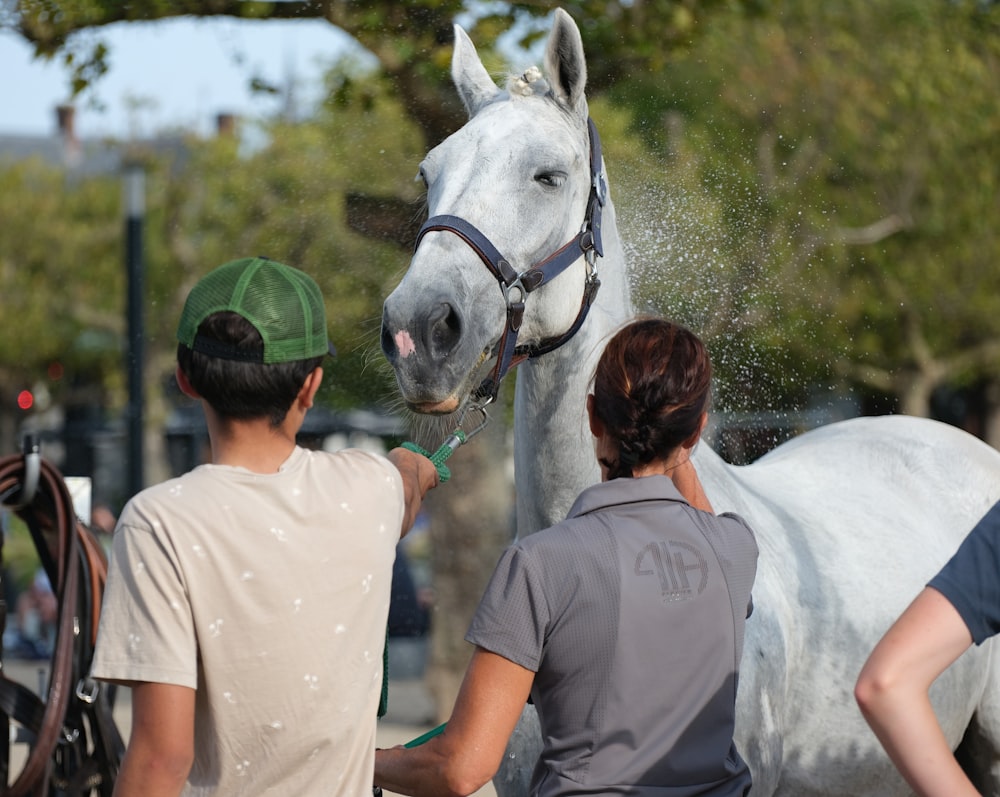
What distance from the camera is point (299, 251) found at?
1095 cm

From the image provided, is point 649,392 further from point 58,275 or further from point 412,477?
point 58,275

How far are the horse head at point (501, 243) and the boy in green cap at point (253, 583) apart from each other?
0.71 meters

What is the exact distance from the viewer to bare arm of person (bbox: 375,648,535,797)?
1882mm

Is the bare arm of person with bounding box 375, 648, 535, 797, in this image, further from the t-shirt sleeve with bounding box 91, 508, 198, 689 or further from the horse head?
the horse head

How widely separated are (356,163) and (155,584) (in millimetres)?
8816

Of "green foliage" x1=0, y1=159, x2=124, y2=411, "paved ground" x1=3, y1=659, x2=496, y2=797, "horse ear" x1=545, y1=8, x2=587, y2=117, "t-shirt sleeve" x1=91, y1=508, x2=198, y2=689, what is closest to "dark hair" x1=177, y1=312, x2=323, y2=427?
"t-shirt sleeve" x1=91, y1=508, x2=198, y2=689

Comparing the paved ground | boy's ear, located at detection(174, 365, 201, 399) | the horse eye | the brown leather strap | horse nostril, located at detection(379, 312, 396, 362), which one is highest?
boy's ear, located at detection(174, 365, 201, 399)

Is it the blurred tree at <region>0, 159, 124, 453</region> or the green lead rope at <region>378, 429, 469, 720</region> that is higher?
the green lead rope at <region>378, 429, 469, 720</region>

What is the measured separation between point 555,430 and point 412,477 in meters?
0.87

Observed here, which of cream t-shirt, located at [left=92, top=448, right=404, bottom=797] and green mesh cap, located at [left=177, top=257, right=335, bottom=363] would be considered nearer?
cream t-shirt, located at [left=92, top=448, right=404, bottom=797]

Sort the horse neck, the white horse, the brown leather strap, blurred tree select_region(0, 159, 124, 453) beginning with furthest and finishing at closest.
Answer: blurred tree select_region(0, 159, 124, 453)
the brown leather strap
the horse neck
the white horse

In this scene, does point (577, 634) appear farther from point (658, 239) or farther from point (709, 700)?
point (658, 239)

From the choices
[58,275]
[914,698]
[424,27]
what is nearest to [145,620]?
[914,698]

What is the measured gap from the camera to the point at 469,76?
10.9 ft
